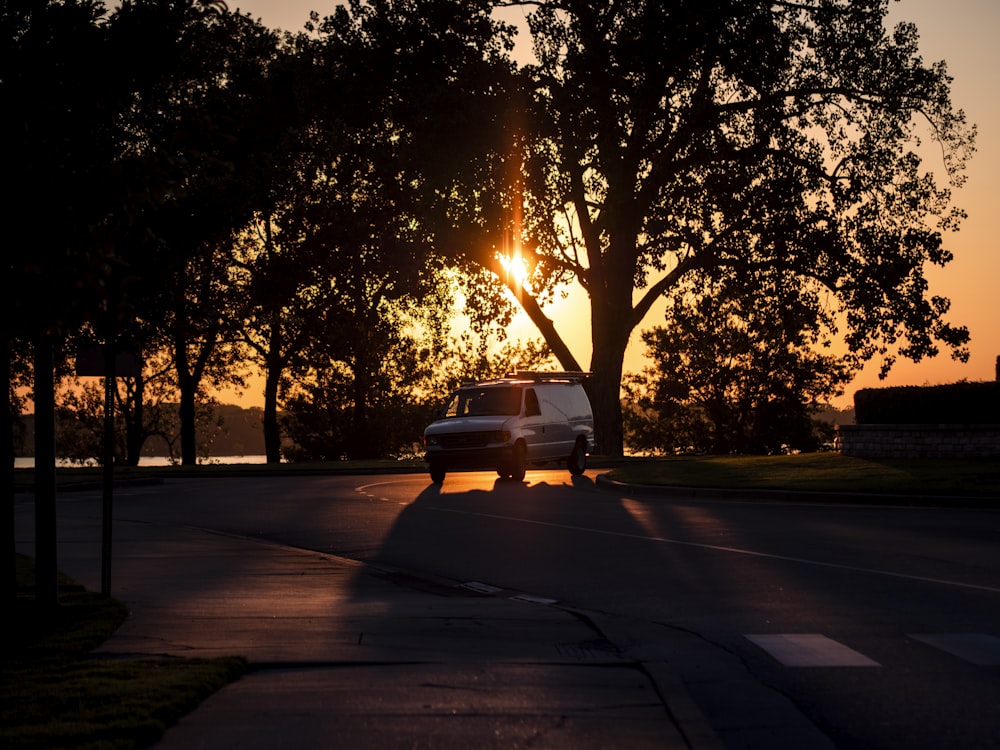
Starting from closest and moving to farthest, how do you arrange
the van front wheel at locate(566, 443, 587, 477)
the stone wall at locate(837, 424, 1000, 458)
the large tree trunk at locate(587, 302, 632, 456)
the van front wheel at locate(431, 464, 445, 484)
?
1. the stone wall at locate(837, 424, 1000, 458)
2. the van front wheel at locate(431, 464, 445, 484)
3. the van front wheel at locate(566, 443, 587, 477)
4. the large tree trunk at locate(587, 302, 632, 456)

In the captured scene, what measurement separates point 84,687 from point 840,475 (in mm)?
22510

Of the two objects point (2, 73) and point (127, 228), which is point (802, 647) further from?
point (2, 73)

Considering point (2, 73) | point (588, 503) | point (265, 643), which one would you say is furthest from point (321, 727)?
point (588, 503)

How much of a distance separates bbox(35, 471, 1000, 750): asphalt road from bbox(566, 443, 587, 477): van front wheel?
17.2 feet

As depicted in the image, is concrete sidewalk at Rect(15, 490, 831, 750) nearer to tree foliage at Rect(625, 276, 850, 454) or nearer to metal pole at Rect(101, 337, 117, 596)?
metal pole at Rect(101, 337, 117, 596)

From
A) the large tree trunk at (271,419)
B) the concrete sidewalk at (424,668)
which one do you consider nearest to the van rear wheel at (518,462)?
the concrete sidewalk at (424,668)

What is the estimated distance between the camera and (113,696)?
727cm

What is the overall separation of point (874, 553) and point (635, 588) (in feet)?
12.4

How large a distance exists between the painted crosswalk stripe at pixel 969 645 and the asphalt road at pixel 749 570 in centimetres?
2

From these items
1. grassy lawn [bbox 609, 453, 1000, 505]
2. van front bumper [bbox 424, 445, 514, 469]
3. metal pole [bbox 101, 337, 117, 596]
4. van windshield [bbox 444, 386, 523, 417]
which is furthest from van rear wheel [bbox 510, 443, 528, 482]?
metal pole [bbox 101, 337, 117, 596]

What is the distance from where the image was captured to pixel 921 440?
31.5m

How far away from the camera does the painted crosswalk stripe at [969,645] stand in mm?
8844

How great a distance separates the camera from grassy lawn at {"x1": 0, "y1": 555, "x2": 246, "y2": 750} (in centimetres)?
643

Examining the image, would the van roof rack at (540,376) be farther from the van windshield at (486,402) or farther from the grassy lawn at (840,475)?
the grassy lawn at (840,475)
